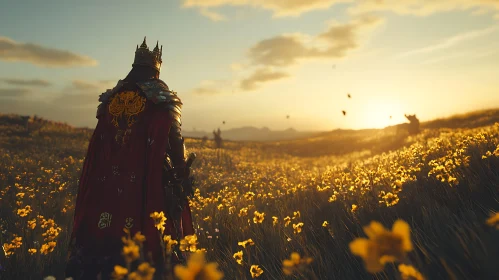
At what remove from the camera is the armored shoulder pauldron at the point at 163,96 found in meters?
4.28

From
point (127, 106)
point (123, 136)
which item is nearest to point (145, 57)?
point (127, 106)

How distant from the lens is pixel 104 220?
13.6ft

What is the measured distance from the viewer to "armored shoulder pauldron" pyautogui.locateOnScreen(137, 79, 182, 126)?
428cm

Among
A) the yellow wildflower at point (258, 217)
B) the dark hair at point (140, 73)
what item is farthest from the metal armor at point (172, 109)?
the yellow wildflower at point (258, 217)

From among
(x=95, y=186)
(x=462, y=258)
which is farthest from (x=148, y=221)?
(x=462, y=258)

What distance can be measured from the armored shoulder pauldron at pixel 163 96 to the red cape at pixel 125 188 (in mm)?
91

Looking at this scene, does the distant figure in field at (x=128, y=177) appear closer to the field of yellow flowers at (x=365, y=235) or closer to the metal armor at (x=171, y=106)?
the metal armor at (x=171, y=106)

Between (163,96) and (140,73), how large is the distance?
0.77m

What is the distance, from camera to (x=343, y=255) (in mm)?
3307

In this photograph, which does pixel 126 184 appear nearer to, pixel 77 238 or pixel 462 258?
pixel 77 238

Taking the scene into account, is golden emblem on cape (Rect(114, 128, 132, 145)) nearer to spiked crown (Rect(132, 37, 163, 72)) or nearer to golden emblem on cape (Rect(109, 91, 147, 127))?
golden emblem on cape (Rect(109, 91, 147, 127))

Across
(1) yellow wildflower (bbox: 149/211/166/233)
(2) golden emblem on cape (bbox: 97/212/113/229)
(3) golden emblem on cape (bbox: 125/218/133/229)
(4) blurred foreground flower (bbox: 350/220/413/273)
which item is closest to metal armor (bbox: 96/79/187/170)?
(3) golden emblem on cape (bbox: 125/218/133/229)

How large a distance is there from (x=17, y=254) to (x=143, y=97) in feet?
8.61

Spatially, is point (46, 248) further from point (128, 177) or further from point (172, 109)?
point (172, 109)
